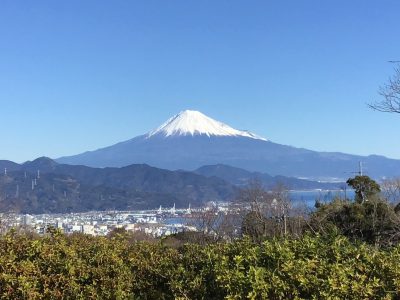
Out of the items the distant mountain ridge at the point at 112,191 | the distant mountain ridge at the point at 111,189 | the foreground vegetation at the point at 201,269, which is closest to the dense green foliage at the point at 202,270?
the foreground vegetation at the point at 201,269

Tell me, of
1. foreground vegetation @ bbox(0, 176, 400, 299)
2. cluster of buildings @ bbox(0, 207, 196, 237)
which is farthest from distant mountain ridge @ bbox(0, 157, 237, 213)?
foreground vegetation @ bbox(0, 176, 400, 299)

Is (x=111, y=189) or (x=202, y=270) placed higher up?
(x=111, y=189)

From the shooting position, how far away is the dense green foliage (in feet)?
9.75

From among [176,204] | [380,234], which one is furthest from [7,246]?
[176,204]

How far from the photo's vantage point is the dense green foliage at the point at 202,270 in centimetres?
297

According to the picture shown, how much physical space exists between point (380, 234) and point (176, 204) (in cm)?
6127

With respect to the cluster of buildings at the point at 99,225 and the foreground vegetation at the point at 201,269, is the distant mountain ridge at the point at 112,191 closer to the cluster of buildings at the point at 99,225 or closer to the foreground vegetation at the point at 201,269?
the cluster of buildings at the point at 99,225

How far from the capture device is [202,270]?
3.37 m

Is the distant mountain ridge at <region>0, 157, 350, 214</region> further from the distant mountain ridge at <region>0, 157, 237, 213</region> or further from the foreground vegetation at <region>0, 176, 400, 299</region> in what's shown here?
the foreground vegetation at <region>0, 176, 400, 299</region>

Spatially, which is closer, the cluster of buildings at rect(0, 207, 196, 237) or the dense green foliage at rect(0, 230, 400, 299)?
the dense green foliage at rect(0, 230, 400, 299)

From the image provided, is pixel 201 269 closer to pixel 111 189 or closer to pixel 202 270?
pixel 202 270

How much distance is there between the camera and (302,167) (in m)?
192

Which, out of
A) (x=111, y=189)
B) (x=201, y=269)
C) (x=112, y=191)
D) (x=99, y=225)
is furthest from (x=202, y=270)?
(x=111, y=189)

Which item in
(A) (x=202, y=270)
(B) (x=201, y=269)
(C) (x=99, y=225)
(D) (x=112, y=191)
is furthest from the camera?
(D) (x=112, y=191)
